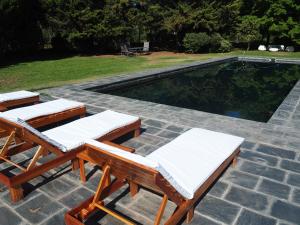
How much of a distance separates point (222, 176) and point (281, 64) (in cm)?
1662

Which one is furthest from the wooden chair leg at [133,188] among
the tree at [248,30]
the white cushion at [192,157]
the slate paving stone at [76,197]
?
the tree at [248,30]

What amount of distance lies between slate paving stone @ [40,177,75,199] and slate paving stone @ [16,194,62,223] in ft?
0.40

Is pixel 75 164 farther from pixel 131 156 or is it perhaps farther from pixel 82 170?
pixel 131 156

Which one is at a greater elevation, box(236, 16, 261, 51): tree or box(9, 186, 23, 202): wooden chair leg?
box(236, 16, 261, 51): tree

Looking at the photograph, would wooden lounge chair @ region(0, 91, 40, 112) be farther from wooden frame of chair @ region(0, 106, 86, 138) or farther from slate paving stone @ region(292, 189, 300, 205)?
slate paving stone @ region(292, 189, 300, 205)

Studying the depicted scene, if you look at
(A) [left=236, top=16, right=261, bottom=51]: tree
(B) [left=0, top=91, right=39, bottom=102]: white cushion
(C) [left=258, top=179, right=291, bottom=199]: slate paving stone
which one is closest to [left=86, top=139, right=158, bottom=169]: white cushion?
(C) [left=258, top=179, right=291, bottom=199]: slate paving stone

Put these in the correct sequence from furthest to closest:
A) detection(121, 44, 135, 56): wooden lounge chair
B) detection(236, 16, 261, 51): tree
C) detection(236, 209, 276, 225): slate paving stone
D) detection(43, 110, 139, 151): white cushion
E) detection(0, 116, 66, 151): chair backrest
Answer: detection(236, 16, 261, 51): tree, detection(121, 44, 135, 56): wooden lounge chair, detection(43, 110, 139, 151): white cushion, detection(0, 116, 66, 151): chair backrest, detection(236, 209, 276, 225): slate paving stone

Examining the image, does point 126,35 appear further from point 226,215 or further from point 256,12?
point 226,215

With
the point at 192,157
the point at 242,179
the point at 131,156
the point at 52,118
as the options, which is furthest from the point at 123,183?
the point at 52,118

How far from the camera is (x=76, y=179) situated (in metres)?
4.02

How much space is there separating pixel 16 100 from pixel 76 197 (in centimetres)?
435

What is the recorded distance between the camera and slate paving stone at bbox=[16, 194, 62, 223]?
10.6 ft

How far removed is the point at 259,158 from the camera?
15.0 feet

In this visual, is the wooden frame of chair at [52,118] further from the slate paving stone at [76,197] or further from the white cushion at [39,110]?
the slate paving stone at [76,197]
